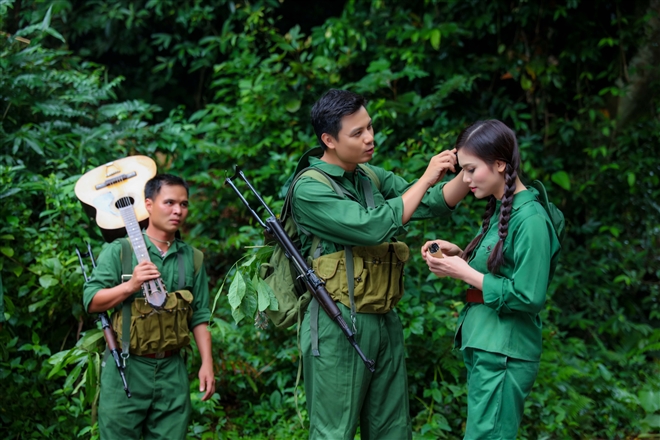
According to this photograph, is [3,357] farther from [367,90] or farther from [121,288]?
[367,90]

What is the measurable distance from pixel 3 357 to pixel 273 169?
2567 mm

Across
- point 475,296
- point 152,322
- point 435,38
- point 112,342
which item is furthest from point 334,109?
point 435,38

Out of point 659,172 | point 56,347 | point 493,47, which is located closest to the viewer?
point 56,347

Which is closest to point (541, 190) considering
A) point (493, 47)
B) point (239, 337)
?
point (239, 337)

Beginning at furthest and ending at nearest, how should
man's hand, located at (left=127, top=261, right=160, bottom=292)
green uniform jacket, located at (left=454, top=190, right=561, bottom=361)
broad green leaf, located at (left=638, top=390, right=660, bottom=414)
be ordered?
broad green leaf, located at (left=638, top=390, right=660, bottom=414), man's hand, located at (left=127, top=261, right=160, bottom=292), green uniform jacket, located at (left=454, top=190, right=561, bottom=361)

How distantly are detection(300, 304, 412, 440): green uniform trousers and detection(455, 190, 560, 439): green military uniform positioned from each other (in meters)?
0.48

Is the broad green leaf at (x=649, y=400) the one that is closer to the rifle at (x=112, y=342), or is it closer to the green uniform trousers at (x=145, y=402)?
the green uniform trousers at (x=145, y=402)

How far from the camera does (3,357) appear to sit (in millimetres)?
4383

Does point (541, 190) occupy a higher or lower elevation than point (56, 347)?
higher

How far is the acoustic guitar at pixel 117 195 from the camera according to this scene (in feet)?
12.5

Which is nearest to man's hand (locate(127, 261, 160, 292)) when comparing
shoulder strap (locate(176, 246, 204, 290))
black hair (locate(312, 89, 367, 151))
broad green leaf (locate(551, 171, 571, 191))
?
shoulder strap (locate(176, 246, 204, 290))

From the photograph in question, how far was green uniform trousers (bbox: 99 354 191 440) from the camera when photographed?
3439 mm

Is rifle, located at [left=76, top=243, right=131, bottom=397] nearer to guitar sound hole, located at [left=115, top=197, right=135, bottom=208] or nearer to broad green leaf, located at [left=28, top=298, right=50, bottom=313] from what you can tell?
guitar sound hole, located at [left=115, top=197, right=135, bottom=208]

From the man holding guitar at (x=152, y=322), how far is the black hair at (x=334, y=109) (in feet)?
3.32
